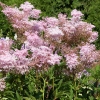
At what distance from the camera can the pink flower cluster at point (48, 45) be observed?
4.12m

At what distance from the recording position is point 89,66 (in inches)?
171

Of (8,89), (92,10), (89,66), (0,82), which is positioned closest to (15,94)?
(8,89)

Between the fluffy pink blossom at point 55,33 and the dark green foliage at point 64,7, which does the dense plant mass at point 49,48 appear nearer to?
the fluffy pink blossom at point 55,33

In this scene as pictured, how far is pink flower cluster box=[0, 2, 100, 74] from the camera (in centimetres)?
412

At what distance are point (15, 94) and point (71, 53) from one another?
2.85ft

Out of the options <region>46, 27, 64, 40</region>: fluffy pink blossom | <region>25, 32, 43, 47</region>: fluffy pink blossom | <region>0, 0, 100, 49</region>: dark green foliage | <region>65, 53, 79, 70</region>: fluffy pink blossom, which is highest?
<region>0, 0, 100, 49</region>: dark green foliage

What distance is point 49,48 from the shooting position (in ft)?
14.3

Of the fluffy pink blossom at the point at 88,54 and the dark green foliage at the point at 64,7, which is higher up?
the dark green foliage at the point at 64,7

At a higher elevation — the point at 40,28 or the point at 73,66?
the point at 40,28

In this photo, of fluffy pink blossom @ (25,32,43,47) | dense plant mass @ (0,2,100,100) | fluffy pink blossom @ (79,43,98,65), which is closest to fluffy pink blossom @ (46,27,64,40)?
dense plant mass @ (0,2,100,100)

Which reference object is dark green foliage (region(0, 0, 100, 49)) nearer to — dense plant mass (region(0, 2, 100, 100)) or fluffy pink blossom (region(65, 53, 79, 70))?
dense plant mass (region(0, 2, 100, 100))

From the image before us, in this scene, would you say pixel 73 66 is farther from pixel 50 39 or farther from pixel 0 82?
pixel 0 82

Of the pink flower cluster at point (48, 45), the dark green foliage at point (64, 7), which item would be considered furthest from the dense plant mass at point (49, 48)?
the dark green foliage at point (64, 7)

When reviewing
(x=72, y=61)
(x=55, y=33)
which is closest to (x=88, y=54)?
(x=72, y=61)
